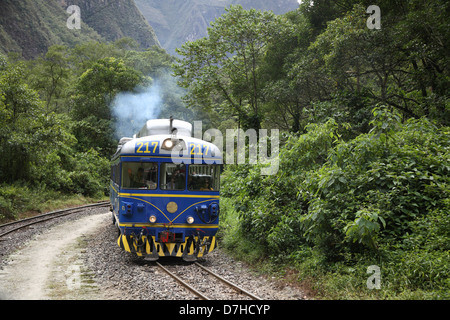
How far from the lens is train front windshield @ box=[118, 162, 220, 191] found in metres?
9.70

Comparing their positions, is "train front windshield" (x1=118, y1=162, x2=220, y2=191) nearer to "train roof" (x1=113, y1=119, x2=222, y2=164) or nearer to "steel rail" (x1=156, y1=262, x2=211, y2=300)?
"train roof" (x1=113, y1=119, x2=222, y2=164)

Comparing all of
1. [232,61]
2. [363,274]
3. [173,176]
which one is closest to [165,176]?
[173,176]

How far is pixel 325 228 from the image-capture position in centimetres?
791

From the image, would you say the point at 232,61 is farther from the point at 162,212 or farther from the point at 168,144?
the point at 162,212

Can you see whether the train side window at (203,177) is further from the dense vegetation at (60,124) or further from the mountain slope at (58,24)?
the mountain slope at (58,24)

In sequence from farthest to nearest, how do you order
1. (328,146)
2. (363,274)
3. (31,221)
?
(31,221), (328,146), (363,274)

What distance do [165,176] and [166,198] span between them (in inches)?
22.1

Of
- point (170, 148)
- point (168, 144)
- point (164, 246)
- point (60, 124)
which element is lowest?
point (164, 246)

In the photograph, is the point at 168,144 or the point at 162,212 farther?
the point at 168,144

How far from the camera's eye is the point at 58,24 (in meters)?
86.2

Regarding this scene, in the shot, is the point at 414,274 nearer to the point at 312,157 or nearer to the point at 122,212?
the point at 312,157

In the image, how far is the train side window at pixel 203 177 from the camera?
9953 mm

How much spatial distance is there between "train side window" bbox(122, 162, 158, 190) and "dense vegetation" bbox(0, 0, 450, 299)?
2.97 metres

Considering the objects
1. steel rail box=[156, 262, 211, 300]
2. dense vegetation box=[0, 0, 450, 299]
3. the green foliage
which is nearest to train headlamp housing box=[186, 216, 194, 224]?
steel rail box=[156, 262, 211, 300]
